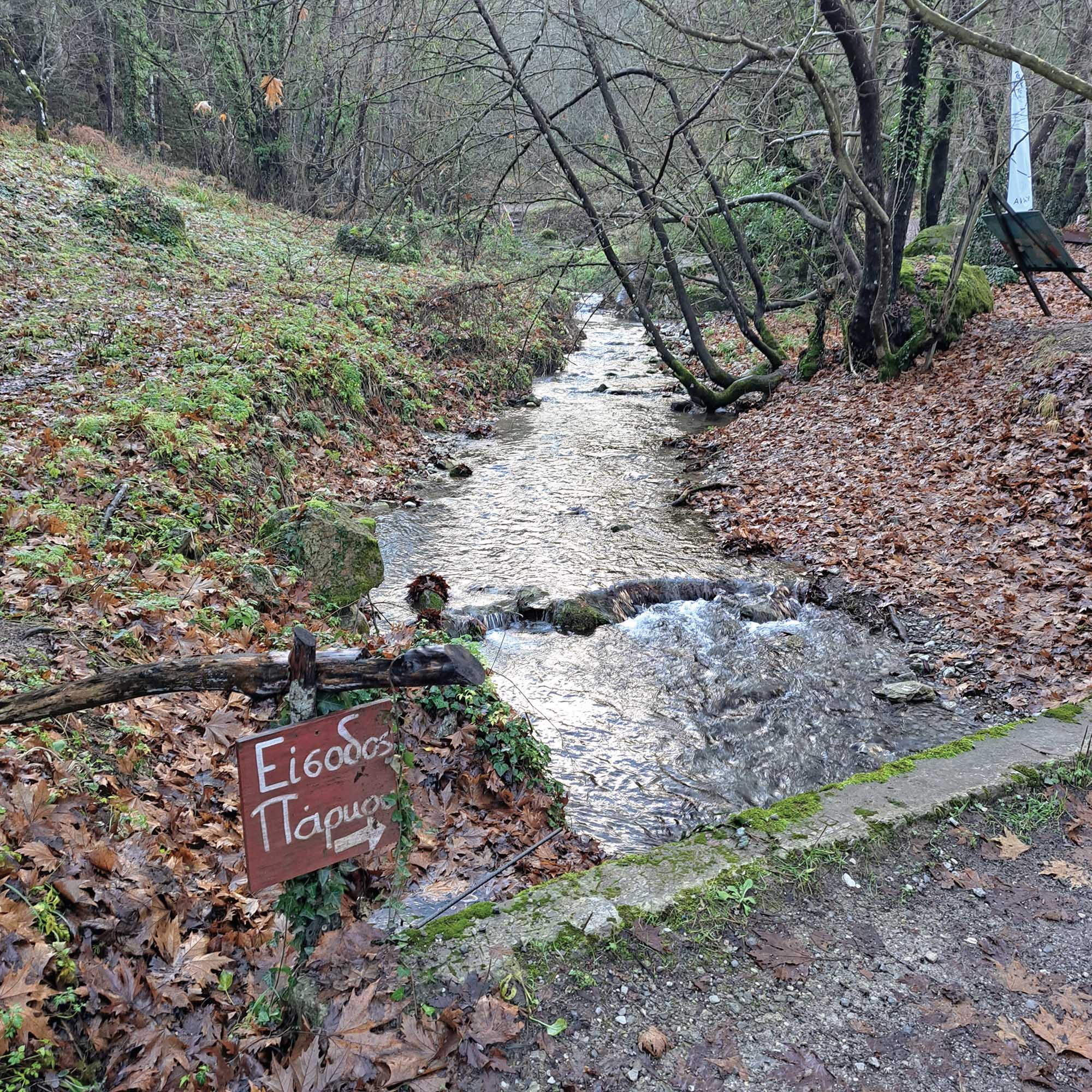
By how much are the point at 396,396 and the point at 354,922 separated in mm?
10792

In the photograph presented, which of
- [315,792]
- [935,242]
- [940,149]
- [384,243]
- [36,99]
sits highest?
[940,149]

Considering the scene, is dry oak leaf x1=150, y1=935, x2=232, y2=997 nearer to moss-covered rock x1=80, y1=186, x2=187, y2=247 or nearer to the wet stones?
the wet stones

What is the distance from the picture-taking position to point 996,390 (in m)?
9.41

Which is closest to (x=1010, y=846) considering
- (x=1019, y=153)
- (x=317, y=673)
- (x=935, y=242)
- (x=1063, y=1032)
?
(x=1063, y=1032)

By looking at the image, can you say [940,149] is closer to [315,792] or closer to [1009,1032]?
[1009,1032]

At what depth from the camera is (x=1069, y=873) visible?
135 inches

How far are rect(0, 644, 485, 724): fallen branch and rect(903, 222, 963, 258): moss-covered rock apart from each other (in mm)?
15783

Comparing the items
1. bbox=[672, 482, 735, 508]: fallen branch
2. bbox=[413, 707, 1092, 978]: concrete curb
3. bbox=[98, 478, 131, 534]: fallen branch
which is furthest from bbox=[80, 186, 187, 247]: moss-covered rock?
bbox=[413, 707, 1092, 978]: concrete curb

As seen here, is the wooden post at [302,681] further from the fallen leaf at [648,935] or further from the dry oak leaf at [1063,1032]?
the dry oak leaf at [1063,1032]

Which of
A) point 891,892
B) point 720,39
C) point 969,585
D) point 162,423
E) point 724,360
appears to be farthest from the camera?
point 724,360

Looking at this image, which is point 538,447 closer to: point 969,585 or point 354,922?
point 969,585

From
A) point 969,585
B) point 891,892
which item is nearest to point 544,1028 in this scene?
point 891,892

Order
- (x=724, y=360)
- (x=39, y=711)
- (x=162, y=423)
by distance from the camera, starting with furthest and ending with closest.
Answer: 1. (x=724, y=360)
2. (x=162, y=423)
3. (x=39, y=711)

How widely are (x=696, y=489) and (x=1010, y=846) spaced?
7.13 m
